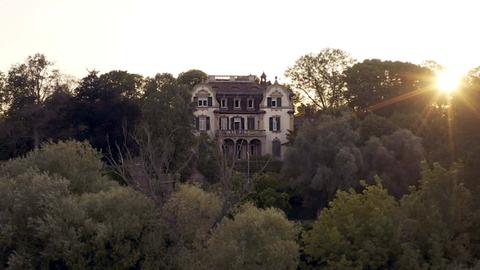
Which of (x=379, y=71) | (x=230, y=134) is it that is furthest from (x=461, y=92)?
(x=230, y=134)

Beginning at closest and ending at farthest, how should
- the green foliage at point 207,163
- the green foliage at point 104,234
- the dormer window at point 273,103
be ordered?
the green foliage at point 104,234 < the green foliage at point 207,163 < the dormer window at point 273,103

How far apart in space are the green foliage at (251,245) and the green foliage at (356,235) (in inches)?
54.0

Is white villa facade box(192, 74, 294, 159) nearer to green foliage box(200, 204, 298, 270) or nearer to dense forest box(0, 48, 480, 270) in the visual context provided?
dense forest box(0, 48, 480, 270)

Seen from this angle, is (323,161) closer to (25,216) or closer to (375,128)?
(375,128)

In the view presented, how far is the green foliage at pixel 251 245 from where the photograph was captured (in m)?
29.3

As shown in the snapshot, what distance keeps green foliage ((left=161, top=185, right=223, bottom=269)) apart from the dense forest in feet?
0.13

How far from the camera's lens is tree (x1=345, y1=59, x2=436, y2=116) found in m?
61.9

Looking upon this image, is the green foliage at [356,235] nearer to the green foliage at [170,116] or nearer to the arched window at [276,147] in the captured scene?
the green foliage at [170,116]

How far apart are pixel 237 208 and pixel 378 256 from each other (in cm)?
613

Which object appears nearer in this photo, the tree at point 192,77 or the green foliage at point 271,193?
the green foliage at point 271,193

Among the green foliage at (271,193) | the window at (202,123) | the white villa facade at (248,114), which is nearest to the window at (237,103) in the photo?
the white villa facade at (248,114)

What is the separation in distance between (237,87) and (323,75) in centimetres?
718

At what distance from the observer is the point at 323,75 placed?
70062mm

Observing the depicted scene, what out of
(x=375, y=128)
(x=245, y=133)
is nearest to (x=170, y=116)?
(x=375, y=128)
